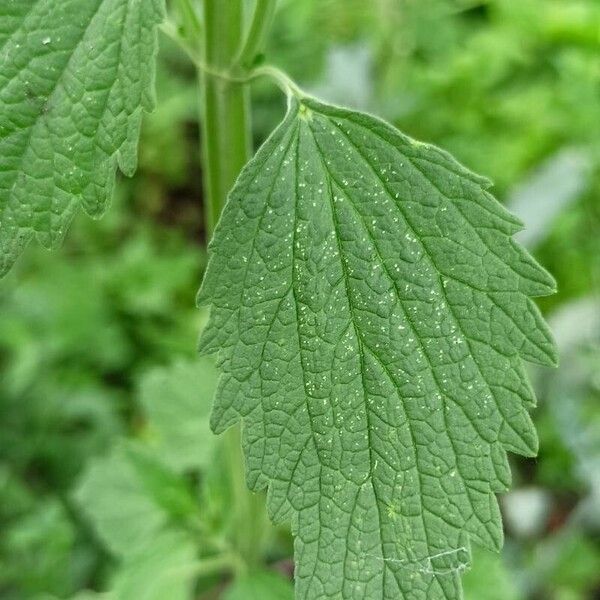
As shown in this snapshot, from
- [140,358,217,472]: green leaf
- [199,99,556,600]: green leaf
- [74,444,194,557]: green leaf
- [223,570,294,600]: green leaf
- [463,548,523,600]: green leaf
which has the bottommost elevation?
[463,548,523,600]: green leaf

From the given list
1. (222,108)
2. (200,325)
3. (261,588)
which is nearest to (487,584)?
(261,588)

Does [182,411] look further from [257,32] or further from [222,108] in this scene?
[257,32]

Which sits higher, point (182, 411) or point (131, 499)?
point (182, 411)

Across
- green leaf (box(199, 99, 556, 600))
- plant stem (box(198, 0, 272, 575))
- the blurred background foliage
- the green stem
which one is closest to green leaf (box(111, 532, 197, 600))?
the blurred background foliage

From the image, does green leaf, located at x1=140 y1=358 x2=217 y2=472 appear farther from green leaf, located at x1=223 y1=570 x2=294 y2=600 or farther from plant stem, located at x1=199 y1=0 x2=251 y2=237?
plant stem, located at x1=199 y1=0 x2=251 y2=237

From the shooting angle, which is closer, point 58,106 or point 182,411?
point 58,106

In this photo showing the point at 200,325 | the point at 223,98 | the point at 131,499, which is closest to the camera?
the point at 223,98
